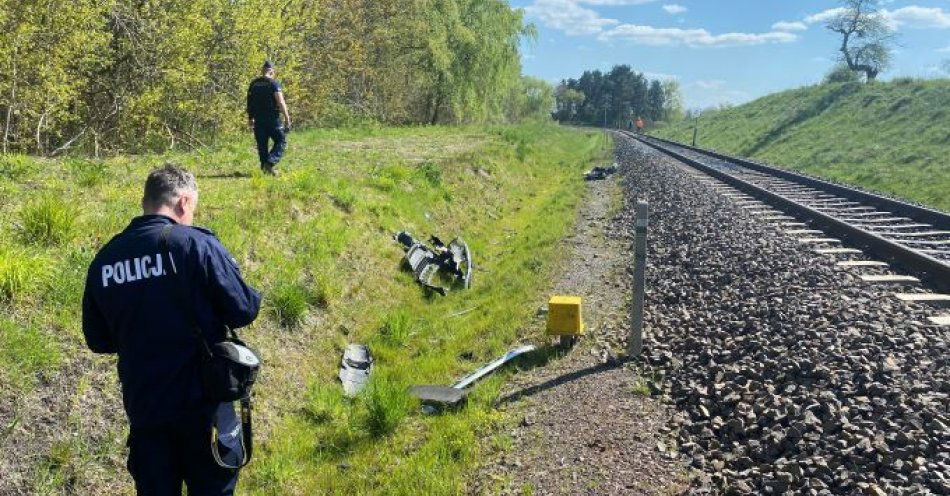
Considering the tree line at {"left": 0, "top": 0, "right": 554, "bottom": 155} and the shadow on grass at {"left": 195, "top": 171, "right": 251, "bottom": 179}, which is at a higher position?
the tree line at {"left": 0, "top": 0, "right": 554, "bottom": 155}

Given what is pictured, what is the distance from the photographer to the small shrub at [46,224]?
18.2 feet

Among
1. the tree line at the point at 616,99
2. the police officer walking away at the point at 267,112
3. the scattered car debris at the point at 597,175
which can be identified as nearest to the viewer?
the police officer walking away at the point at 267,112

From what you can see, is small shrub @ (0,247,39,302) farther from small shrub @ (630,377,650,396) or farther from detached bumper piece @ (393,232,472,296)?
detached bumper piece @ (393,232,472,296)

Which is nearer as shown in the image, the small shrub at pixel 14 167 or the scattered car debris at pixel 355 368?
the scattered car debris at pixel 355 368

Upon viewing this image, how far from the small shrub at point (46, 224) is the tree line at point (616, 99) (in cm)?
13477

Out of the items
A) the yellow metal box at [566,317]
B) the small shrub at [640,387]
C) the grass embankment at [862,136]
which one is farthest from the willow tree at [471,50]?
the small shrub at [640,387]

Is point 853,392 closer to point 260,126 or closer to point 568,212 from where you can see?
point 260,126

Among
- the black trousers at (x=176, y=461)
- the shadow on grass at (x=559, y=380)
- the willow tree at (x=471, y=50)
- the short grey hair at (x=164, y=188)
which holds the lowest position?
the shadow on grass at (x=559, y=380)

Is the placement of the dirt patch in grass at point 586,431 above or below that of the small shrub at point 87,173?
below

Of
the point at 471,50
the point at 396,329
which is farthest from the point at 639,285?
the point at 471,50

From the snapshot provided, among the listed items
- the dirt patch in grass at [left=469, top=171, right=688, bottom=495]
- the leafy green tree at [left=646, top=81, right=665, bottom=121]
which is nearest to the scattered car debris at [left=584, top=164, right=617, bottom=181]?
the dirt patch in grass at [left=469, top=171, right=688, bottom=495]

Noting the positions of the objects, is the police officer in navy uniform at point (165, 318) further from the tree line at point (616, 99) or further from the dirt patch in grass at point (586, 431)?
the tree line at point (616, 99)

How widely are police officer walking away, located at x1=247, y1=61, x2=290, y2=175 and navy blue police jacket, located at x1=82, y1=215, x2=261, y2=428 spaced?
25.0 feet

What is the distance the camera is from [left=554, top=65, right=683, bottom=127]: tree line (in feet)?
458
